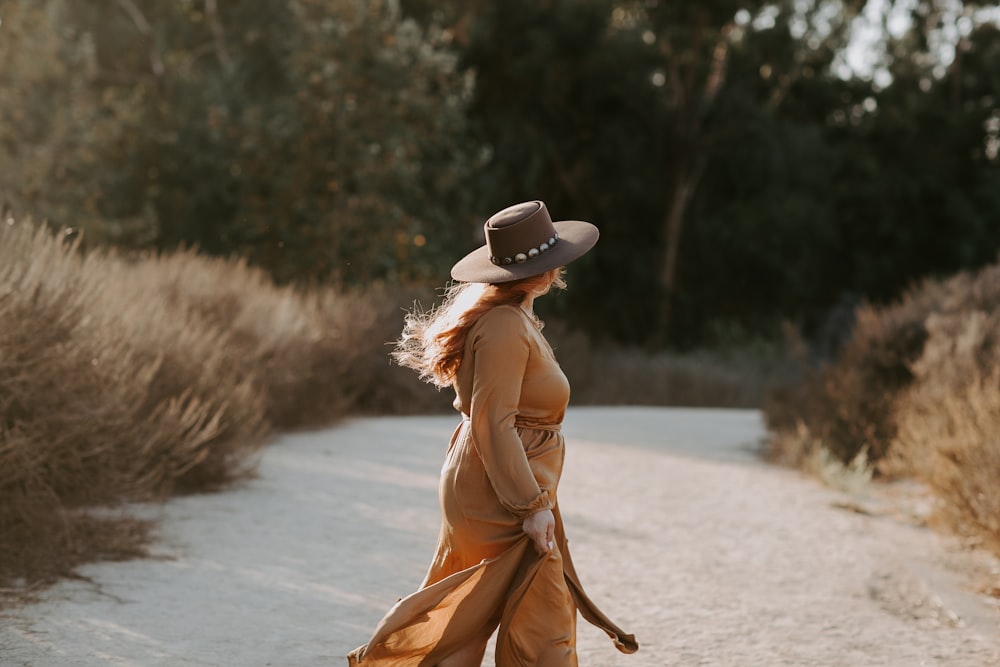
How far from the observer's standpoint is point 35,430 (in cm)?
662

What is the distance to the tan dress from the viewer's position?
4023 mm

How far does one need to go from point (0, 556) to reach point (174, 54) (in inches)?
1039

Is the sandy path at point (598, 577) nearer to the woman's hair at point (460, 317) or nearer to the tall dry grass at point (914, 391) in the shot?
the tall dry grass at point (914, 391)

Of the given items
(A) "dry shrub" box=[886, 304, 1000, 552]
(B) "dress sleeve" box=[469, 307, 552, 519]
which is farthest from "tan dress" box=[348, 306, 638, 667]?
(A) "dry shrub" box=[886, 304, 1000, 552]

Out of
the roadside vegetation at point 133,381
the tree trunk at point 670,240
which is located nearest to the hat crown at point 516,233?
the roadside vegetation at point 133,381

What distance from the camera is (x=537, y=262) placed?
4.13 m

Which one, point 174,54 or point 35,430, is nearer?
point 35,430

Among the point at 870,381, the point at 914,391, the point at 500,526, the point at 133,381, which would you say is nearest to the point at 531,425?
the point at 500,526

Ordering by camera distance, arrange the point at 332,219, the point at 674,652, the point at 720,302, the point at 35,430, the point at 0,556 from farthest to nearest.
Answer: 1. the point at 720,302
2. the point at 332,219
3. the point at 35,430
4. the point at 0,556
5. the point at 674,652

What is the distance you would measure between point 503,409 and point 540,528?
42cm

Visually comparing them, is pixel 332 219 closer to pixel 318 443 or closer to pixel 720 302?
pixel 318 443

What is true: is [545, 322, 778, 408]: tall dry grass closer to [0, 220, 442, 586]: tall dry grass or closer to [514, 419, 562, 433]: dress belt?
[0, 220, 442, 586]: tall dry grass

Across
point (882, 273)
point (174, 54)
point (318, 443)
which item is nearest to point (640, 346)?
point (882, 273)

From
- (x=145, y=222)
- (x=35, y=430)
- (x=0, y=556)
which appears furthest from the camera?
(x=145, y=222)
